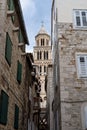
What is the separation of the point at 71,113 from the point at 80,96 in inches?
44.1

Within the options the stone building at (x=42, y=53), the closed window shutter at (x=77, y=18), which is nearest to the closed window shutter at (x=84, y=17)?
the closed window shutter at (x=77, y=18)

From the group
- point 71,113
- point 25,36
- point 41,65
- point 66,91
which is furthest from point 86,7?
point 41,65

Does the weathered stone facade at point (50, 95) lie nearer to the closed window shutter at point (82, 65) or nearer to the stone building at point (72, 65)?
the stone building at point (72, 65)

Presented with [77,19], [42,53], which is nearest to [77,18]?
[77,19]

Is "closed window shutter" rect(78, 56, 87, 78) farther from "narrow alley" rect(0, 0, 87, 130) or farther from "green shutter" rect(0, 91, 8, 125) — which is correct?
"green shutter" rect(0, 91, 8, 125)

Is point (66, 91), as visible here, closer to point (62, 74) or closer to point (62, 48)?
point (62, 74)

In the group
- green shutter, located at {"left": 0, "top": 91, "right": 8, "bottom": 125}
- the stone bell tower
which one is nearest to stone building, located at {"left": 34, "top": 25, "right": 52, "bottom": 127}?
the stone bell tower

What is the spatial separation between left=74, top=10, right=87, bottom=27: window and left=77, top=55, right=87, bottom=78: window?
2.36m

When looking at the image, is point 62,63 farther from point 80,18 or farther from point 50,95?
point 50,95

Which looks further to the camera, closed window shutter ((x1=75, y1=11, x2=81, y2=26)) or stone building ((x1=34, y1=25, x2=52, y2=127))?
stone building ((x1=34, y1=25, x2=52, y2=127))

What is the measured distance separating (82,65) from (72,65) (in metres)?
0.62

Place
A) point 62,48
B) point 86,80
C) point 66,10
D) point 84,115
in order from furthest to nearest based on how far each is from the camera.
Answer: point 66,10 < point 62,48 < point 86,80 < point 84,115

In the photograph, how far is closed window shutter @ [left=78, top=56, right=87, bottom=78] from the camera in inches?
508

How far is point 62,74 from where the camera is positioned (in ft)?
42.3
